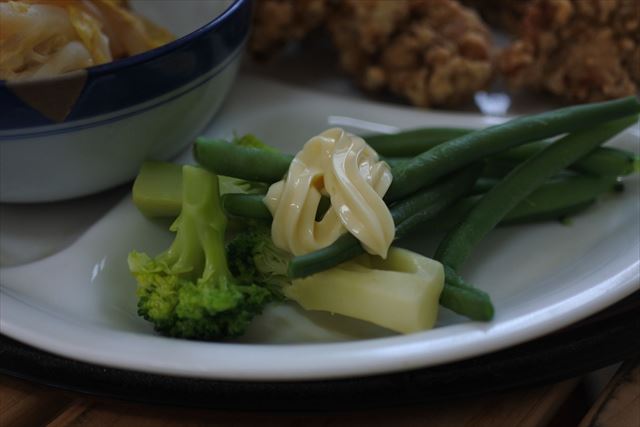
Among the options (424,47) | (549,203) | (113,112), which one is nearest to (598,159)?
(549,203)

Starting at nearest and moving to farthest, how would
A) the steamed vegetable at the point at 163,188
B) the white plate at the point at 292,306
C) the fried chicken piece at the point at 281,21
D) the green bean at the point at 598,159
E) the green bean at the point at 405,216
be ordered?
1. the white plate at the point at 292,306
2. the green bean at the point at 405,216
3. the steamed vegetable at the point at 163,188
4. the green bean at the point at 598,159
5. the fried chicken piece at the point at 281,21

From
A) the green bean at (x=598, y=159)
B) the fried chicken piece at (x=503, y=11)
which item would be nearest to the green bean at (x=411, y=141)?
the green bean at (x=598, y=159)

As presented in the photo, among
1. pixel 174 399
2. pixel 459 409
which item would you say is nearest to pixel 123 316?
pixel 174 399

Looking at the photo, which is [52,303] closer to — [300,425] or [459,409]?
[300,425]

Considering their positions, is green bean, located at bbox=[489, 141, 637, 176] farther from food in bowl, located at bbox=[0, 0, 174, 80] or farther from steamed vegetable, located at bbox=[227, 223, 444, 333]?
food in bowl, located at bbox=[0, 0, 174, 80]

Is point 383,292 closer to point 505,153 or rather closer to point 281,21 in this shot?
point 505,153

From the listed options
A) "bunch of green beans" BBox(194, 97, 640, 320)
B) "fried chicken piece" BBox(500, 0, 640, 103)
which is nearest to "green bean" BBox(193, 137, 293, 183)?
"bunch of green beans" BBox(194, 97, 640, 320)

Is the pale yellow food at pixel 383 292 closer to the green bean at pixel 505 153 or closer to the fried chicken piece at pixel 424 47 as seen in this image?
the green bean at pixel 505 153
